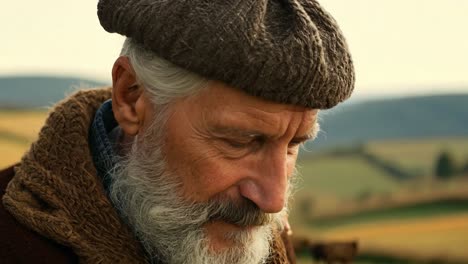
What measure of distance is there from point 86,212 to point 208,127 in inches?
21.6

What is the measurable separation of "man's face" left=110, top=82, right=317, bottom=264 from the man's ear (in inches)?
1.0

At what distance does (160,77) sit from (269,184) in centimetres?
55

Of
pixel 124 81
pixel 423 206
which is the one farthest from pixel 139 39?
pixel 423 206

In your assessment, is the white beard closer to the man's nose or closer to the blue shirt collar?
the blue shirt collar

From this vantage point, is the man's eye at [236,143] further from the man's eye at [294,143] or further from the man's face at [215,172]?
the man's eye at [294,143]

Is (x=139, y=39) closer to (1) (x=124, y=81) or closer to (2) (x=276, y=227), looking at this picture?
(1) (x=124, y=81)

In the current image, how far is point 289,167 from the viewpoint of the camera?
3.30 m

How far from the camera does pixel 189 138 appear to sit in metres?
3.21

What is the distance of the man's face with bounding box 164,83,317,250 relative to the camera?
10.3 feet

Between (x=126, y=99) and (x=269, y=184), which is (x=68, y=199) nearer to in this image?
(x=126, y=99)

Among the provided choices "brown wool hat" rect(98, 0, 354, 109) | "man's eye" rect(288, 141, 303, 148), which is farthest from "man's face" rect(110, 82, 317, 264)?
"brown wool hat" rect(98, 0, 354, 109)

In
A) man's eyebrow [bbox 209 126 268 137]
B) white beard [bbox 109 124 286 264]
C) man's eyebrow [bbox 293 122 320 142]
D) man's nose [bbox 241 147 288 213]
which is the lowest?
white beard [bbox 109 124 286 264]

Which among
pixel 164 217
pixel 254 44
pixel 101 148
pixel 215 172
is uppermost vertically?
pixel 254 44

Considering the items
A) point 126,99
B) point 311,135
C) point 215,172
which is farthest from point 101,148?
point 311,135
